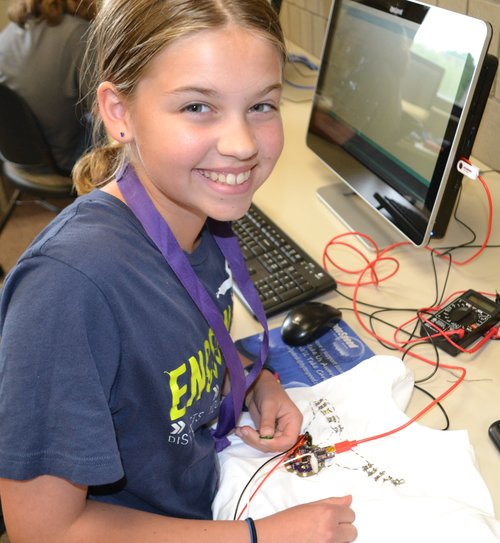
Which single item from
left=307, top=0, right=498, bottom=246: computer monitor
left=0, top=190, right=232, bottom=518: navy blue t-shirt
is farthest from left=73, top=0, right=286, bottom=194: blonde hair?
left=307, top=0, right=498, bottom=246: computer monitor

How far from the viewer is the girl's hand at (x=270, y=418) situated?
808 millimetres

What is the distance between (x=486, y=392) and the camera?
84cm

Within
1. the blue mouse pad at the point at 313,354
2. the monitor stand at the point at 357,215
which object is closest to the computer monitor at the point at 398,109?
the monitor stand at the point at 357,215

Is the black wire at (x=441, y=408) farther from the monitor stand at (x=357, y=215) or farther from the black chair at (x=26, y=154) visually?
the black chair at (x=26, y=154)

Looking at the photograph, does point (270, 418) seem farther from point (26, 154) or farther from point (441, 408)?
point (26, 154)

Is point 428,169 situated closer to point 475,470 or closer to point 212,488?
point 475,470

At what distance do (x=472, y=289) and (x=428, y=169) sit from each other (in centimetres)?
23

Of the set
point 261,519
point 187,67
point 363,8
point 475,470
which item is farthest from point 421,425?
point 363,8

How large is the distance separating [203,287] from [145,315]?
133mm

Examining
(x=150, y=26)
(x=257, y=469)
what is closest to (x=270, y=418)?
(x=257, y=469)

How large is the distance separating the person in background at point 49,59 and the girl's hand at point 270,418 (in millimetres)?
1113

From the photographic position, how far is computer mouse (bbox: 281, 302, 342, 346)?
37.1 inches

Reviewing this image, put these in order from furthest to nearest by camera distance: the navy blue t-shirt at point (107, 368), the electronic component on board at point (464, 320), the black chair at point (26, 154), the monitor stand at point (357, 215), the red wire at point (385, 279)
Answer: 1. the black chair at point (26, 154)
2. the monitor stand at point (357, 215)
3. the electronic component on board at point (464, 320)
4. the red wire at point (385, 279)
5. the navy blue t-shirt at point (107, 368)

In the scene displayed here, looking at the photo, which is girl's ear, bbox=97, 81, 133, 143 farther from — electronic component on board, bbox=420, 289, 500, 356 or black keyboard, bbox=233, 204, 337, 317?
electronic component on board, bbox=420, 289, 500, 356
